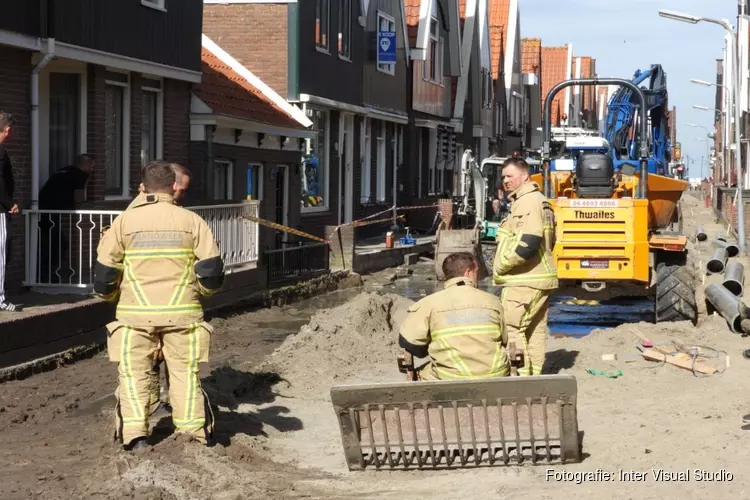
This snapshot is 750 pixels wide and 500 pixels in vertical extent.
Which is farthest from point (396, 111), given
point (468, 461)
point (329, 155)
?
point (468, 461)

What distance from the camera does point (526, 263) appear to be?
10055 millimetres

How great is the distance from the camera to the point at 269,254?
20000 mm

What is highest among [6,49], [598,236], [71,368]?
[6,49]

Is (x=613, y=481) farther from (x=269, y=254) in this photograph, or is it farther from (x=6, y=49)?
(x=269, y=254)

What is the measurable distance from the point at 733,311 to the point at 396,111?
21438mm

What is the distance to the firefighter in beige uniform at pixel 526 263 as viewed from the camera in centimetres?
997

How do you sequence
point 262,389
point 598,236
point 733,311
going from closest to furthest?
point 262,389 → point 733,311 → point 598,236

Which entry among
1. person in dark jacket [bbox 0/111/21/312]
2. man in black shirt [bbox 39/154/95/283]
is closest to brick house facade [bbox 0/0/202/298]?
man in black shirt [bbox 39/154/95/283]

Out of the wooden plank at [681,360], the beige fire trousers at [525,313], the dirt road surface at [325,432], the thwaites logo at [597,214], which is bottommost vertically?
the dirt road surface at [325,432]

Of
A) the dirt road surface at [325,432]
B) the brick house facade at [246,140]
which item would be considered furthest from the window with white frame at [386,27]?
the dirt road surface at [325,432]

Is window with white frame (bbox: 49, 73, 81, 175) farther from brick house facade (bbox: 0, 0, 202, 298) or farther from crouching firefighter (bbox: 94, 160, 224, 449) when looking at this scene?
crouching firefighter (bbox: 94, 160, 224, 449)

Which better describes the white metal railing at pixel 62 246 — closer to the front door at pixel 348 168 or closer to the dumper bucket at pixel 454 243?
the dumper bucket at pixel 454 243

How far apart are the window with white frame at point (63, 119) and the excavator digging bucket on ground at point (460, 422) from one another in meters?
9.39

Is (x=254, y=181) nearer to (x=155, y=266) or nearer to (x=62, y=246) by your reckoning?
(x=62, y=246)
